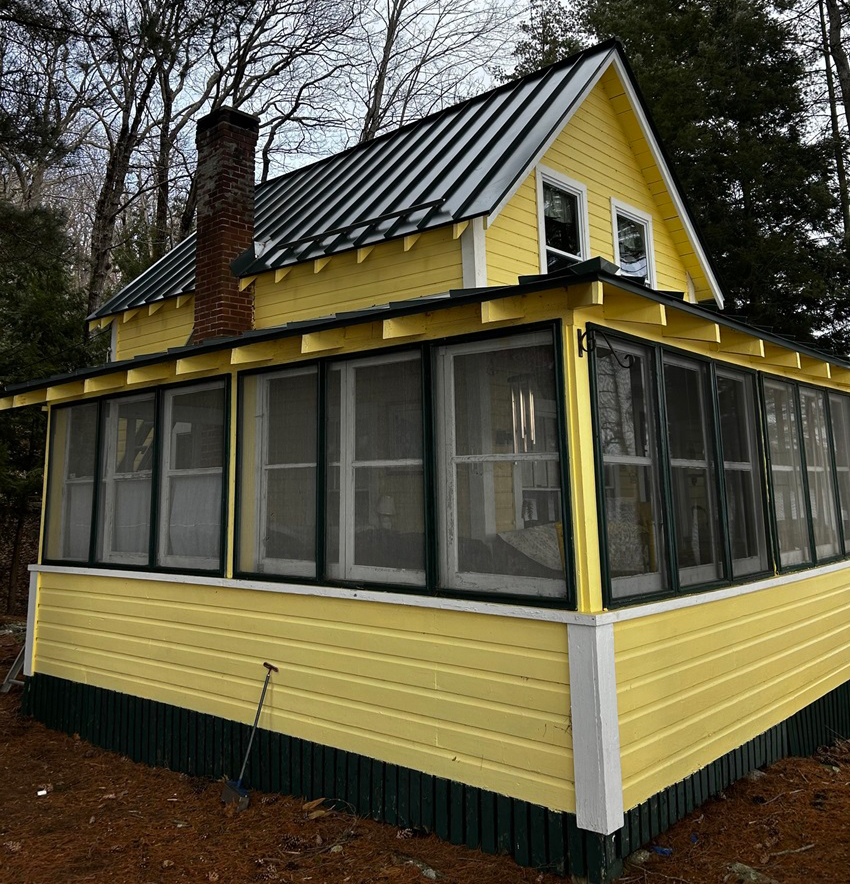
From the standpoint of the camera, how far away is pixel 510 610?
4312mm

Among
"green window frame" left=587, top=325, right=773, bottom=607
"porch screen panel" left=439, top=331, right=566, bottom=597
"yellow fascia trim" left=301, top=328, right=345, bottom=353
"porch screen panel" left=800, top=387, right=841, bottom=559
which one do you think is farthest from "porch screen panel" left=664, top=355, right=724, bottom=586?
"yellow fascia trim" left=301, top=328, right=345, bottom=353

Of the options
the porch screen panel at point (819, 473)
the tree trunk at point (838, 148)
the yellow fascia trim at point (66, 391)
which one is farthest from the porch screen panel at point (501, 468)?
the tree trunk at point (838, 148)

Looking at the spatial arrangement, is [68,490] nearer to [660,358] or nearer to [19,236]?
[19,236]

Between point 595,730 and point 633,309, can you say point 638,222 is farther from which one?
point 595,730

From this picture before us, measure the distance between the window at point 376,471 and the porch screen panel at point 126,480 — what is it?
2308mm

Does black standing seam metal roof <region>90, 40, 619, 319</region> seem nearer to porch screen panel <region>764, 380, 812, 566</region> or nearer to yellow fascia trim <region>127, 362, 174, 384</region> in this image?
yellow fascia trim <region>127, 362, 174, 384</region>

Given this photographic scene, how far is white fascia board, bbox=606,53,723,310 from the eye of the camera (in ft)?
29.8

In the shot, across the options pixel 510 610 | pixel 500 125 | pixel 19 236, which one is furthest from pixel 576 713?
pixel 19 236

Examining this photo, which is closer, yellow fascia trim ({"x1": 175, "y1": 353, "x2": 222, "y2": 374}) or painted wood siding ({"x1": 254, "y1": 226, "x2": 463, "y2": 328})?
yellow fascia trim ({"x1": 175, "y1": 353, "x2": 222, "y2": 374})

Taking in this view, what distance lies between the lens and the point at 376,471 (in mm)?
5152

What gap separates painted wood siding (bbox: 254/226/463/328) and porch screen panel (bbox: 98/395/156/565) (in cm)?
213

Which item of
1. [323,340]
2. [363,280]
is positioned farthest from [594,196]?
[323,340]

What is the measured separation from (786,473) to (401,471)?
359cm

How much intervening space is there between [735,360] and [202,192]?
6.12 meters
